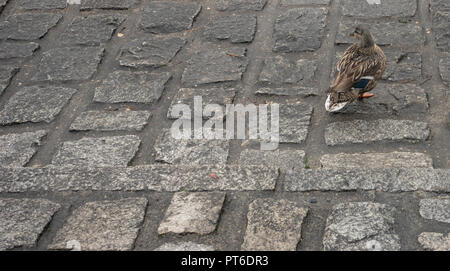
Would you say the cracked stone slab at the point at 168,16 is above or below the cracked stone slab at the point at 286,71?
above

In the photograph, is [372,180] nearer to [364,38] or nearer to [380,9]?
[364,38]

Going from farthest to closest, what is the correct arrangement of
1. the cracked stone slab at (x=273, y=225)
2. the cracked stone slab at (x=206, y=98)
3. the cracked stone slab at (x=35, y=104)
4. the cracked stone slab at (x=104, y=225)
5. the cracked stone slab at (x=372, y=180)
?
1. the cracked stone slab at (x=35, y=104)
2. the cracked stone slab at (x=206, y=98)
3. the cracked stone slab at (x=372, y=180)
4. the cracked stone slab at (x=104, y=225)
5. the cracked stone slab at (x=273, y=225)

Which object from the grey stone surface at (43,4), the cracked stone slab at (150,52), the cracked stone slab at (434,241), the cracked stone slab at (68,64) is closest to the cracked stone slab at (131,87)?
the cracked stone slab at (150,52)

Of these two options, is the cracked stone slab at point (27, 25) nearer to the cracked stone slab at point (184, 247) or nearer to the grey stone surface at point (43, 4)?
the grey stone surface at point (43, 4)

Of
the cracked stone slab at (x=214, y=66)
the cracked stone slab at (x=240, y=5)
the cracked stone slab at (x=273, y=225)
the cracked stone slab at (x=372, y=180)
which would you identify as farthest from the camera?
the cracked stone slab at (x=240, y=5)

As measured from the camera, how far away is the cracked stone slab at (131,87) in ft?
19.5

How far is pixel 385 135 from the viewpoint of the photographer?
520cm

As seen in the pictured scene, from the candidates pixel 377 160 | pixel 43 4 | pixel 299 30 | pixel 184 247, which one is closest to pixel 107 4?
pixel 43 4

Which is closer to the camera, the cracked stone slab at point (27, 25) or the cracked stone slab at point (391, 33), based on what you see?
the cracked stone slab at point (391, 33)

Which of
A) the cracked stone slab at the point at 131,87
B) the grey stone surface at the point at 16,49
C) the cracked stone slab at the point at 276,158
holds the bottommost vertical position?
the cracked stone slab at the point at 276,158

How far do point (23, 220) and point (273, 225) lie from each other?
1.76 m

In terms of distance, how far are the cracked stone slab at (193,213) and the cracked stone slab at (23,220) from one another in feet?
2.79
